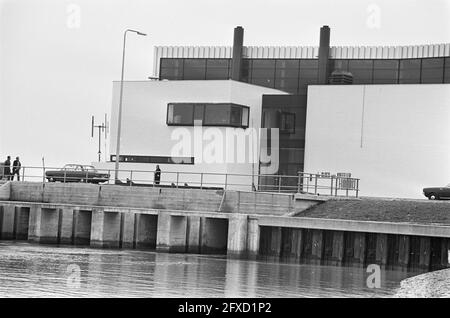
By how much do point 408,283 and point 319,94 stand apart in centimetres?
2989

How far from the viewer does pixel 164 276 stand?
33500mm

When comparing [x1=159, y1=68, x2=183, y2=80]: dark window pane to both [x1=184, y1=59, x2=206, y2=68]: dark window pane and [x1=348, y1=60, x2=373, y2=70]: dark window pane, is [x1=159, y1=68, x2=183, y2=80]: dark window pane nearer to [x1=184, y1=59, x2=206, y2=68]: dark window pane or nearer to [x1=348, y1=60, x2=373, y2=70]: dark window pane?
[x1=184, y1=59, x2=206, y2=68]: dark window pane

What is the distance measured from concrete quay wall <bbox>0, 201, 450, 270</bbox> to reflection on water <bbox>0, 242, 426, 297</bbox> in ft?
4.64

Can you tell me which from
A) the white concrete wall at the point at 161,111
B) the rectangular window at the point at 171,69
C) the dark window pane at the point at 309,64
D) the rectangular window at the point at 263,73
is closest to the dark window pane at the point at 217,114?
the white concrete wall at the point at 161,111

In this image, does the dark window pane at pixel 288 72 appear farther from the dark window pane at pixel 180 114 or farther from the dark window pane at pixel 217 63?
the dark window pane at pixel 180 114

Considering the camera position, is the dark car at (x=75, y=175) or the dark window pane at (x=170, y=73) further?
the dark window pane at (x=170, y=73)

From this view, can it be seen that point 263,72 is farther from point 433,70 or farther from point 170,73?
point 433,70

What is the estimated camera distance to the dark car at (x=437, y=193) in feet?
175

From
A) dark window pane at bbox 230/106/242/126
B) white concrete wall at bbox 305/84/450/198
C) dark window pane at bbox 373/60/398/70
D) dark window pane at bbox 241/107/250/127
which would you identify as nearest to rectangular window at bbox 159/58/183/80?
dark window pane at bbox 373/60/398/70

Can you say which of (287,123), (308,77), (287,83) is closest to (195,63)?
(287,83)

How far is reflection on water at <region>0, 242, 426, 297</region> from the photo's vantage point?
29.1 m

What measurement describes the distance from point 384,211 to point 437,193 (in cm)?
1138

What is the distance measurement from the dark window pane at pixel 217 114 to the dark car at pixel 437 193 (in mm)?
12941

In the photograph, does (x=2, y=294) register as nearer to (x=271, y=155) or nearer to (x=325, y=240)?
(x=325, y=240)
